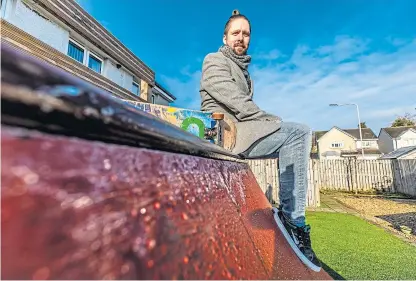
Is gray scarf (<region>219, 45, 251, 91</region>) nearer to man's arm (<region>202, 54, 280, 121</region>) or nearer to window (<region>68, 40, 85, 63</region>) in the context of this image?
man's arm (<region>202, 54, 280, 121</region>)

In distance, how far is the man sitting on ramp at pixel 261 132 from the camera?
1425 mm

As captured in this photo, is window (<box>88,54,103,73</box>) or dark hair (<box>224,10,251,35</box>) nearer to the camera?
dark hair (<box>224,10,251,35</box>)

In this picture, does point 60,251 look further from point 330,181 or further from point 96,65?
point 330,181

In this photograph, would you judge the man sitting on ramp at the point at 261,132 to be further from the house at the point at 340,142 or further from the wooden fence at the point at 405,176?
the house at the point at 340,142

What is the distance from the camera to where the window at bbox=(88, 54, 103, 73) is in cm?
645

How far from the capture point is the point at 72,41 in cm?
572

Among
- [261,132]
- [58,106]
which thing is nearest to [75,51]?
[261,132]

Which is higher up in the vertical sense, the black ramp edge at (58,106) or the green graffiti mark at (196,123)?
the green graffiti mark at (196,123)

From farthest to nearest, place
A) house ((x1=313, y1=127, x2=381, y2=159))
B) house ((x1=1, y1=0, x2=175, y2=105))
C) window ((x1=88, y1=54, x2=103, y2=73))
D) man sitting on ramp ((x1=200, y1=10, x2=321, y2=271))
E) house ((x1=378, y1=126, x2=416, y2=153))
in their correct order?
house ((x1=313, y1=127, x2=381, y2=159))
house ((x1=378, y1=126, x2=416, y2=153))
window ((x1=88, y1=54, x2=103, y2=73))
house ((x1=1, y1=0, x2=175, y2=105))
man sitting on ramp ((x1=200, y1=10, x2=321, y2=271))

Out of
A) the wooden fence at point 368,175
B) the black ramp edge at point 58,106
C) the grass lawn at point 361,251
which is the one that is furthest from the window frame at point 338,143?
the black ramp edge at point 58,106

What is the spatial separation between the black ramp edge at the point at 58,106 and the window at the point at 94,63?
7007 mm

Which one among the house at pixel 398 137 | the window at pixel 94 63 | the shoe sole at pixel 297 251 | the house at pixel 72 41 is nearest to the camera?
the shoe sole at pixel 297 251

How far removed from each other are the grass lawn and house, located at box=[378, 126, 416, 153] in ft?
117

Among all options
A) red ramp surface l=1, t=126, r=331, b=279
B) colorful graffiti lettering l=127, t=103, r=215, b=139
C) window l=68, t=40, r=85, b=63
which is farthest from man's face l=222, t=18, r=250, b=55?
window l=68, t=40, r=85, b=63
